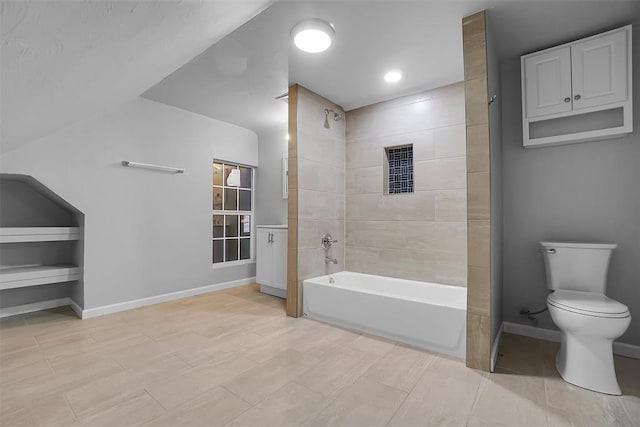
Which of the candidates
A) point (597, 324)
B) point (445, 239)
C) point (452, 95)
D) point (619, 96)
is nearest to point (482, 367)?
point (597, 324)

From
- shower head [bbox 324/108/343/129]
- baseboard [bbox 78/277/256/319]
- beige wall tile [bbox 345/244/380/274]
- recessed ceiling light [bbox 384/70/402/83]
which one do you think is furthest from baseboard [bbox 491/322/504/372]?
baseboard [bbox 78/277/256/319]

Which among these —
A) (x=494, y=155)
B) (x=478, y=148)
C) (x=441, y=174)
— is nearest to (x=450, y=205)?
(x=441, y=174)

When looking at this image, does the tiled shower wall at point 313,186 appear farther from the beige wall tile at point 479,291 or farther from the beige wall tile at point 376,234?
the beige wall tile at point 479,291

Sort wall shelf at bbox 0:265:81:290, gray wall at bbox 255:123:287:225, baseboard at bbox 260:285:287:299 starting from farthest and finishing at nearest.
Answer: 1. gray wall at bbox 255:123:287:225
2. baseboard at bbox 260:285:287:299
3. wall shelf at bbox 0:265:81:290

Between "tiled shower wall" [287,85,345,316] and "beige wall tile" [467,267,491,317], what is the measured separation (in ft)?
5.25

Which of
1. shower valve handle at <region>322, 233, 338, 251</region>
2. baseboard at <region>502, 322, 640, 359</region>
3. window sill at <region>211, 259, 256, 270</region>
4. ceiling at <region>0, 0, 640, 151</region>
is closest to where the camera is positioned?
ceiling at <region>0, 0, 640, 151</region>

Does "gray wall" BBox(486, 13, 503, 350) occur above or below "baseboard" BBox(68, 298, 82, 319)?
above

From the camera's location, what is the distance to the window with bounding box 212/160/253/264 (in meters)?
4.30

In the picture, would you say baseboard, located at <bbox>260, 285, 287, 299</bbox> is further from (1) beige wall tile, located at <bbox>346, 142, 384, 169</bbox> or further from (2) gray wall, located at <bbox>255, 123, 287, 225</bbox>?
(1) beige wall tile, located at <bbox>346, 142, 384, 169</bbox>

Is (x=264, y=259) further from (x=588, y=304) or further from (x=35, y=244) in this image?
(x=588, y=304)

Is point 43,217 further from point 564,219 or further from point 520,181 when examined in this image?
point 564,219

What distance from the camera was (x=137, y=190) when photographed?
3.30m

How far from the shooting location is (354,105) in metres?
3.46

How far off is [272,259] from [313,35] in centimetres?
256
